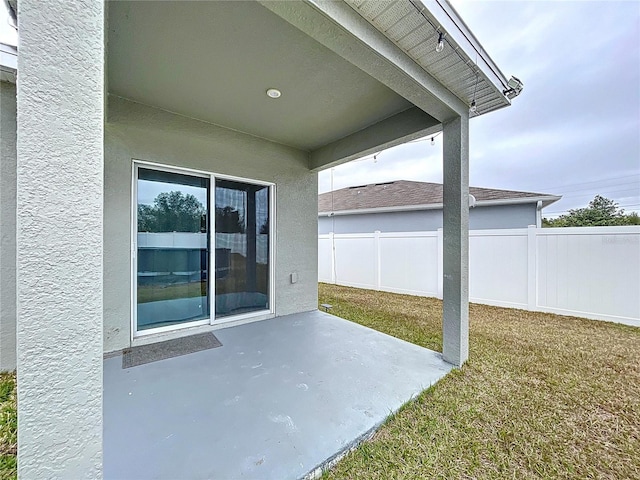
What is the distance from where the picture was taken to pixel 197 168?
4180mm

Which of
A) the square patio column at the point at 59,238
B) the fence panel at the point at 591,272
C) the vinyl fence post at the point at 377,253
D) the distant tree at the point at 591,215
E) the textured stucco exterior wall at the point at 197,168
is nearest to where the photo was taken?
the square patio column at the point at 59,238

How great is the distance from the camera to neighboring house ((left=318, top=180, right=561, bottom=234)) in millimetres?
9062

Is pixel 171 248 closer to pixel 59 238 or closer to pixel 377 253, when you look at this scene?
pixel 59 238

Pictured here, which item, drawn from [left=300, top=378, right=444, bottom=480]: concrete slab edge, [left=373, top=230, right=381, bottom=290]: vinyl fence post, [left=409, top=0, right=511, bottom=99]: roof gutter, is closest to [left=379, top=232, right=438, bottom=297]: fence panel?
[left=373, top=230, right=381, bottom=290]: vinyl fence post

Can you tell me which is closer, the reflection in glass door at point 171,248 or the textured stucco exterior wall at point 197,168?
the textured stucco exterior wall at point 197,168

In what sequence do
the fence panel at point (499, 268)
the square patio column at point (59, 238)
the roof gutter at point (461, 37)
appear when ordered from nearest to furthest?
1. the square patio column at point (59, 238)
2. the roof gutter at point (461, 37)
3. the fence panel at point (499, 268)

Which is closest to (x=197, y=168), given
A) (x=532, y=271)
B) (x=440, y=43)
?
(x=440, y=43)

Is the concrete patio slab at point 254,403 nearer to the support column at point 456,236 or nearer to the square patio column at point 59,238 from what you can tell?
the support column at point 456,236

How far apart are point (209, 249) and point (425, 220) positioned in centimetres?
876

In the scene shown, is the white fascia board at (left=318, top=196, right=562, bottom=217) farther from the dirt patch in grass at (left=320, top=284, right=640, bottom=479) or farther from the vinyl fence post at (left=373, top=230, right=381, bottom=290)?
the dirt patch in grass at (left=320, top=284, right=640, bottom=479)

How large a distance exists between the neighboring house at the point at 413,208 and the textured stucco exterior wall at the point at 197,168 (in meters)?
4.34

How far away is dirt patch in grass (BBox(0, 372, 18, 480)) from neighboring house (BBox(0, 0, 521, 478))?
0.57m

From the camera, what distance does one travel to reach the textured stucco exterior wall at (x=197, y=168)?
3504mm

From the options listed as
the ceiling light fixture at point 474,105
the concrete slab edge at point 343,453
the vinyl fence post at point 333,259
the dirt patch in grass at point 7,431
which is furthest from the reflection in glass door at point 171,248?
the vinyl fence post at point 333,259
